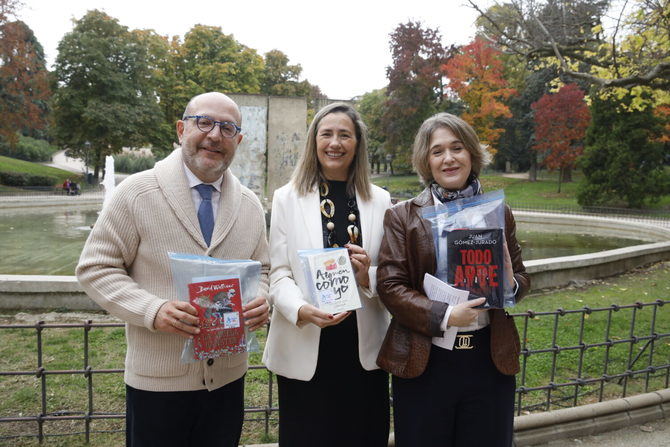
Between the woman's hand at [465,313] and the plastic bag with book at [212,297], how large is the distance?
965 mm

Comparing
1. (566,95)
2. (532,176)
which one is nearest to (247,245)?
(566,95)

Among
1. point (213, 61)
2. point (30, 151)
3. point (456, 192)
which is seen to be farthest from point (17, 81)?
point (456, 192)

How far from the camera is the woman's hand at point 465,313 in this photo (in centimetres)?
212

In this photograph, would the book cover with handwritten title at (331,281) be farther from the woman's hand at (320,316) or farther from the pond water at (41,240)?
the pond water at (41,240)

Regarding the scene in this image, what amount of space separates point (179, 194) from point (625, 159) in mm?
26656

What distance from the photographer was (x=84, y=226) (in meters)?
15.1

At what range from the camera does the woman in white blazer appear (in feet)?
8.37

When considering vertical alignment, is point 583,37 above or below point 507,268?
above

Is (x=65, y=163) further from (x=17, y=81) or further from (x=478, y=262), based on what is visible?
(x=478, y=262)

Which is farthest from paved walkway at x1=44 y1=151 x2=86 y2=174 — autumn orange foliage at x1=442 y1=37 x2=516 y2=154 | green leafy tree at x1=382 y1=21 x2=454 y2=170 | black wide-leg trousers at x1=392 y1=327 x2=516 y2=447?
black wide-leg trousers at x1=392 y1=327 x2=516 y2=447

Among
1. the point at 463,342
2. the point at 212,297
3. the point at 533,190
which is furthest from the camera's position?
the point at 533,190

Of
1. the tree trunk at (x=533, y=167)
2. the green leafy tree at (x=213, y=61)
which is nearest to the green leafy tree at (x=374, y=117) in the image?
the green leafy tree at (x=213, y=61)

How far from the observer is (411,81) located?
3625 cm

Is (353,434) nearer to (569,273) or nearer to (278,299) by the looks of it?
(278,299)
